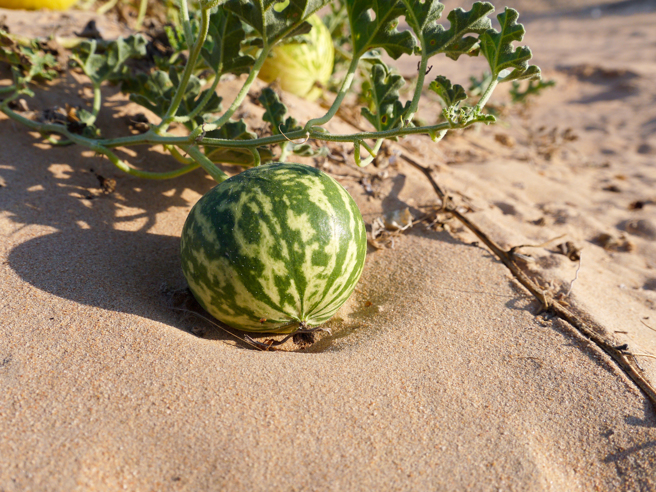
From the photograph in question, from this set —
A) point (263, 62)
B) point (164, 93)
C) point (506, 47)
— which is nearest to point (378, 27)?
point (506, 47)

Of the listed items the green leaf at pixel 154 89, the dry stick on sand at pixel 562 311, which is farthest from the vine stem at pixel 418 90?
the green leaf at pixel 154 89

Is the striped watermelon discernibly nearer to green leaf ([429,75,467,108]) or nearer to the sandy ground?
the sandy ground

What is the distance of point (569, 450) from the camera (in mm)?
1646

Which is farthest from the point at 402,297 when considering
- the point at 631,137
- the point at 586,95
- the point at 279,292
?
the point at 586,95

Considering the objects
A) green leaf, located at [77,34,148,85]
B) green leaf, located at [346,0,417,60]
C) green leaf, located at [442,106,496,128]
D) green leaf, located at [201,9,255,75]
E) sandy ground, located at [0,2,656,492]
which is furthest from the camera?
green leaf, located at [77,34,148,85]

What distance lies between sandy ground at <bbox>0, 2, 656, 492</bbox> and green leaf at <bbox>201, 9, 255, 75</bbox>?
76 cm

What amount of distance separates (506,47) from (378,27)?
1.81 feet

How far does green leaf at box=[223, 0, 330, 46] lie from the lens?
79.7 inches

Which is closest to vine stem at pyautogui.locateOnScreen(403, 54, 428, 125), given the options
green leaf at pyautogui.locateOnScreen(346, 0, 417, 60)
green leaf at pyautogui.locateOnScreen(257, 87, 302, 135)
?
green leaf at pyautogui.locateOnScreen(346, 0, 417, 60)

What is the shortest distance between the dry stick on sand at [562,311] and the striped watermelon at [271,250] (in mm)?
925

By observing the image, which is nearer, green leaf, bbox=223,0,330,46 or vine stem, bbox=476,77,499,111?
vine stem, bbox=476,77,499,111

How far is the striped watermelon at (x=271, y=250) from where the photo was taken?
1841 millimetres

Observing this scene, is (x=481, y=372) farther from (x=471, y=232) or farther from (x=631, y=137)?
(x=631, y=137)

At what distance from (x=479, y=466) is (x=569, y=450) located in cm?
34
